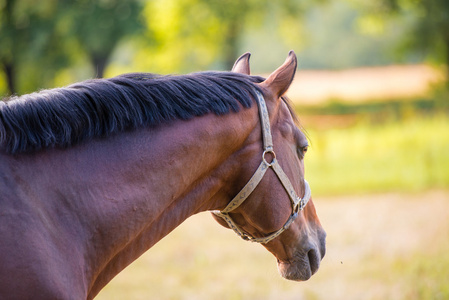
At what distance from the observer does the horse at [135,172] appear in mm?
1945

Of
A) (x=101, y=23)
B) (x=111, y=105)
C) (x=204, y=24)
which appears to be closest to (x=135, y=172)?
(x=111, y=105)

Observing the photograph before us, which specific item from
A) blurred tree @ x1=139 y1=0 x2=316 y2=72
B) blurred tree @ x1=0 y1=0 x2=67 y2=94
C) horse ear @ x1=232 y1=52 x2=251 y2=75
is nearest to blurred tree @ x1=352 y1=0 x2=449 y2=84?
blurred tree @ x1=139 y1=0 x2=316 y2=72

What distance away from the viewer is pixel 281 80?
2.58 meters

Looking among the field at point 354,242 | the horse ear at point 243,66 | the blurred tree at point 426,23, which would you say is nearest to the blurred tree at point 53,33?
the field at point 354,242

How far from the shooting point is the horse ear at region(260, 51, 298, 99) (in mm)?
2578

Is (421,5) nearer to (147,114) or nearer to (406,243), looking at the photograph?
(406,243)

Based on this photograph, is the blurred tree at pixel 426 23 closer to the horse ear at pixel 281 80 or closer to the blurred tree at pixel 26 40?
the blurred tree at pixel 26 40

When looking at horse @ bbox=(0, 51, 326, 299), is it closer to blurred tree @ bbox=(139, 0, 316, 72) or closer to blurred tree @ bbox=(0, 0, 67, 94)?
blurred tree @ bbox=(0, 0, 67, 94)

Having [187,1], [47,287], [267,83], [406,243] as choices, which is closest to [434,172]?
[406,243]

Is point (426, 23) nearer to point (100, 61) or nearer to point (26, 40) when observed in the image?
point (100, 61)

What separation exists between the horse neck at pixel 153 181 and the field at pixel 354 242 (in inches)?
26.3

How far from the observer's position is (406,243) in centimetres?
841

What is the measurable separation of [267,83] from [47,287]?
51.5 inches

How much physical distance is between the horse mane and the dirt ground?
3883 millimetres
